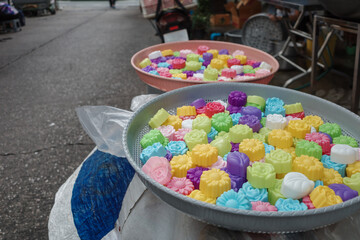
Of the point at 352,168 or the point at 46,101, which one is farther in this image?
the point at 46,101

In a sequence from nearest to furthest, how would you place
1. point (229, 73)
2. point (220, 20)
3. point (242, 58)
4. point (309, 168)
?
1. point (309, 168)
2. point (229, 73)
3. point (242, 58)
4. point (220, 20)

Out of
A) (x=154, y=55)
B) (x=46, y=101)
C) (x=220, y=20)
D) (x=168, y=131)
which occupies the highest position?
(x=154, y=55)

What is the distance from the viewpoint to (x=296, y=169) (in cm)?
84

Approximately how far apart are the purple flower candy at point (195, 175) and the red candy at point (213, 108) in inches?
13.4

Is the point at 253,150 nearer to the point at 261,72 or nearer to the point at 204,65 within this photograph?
the point at 261,72

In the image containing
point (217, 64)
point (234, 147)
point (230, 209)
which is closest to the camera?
point (230, 209)

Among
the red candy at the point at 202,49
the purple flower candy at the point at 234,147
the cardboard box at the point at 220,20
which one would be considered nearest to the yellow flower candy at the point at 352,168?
the purple flower candy at the point at 234,147

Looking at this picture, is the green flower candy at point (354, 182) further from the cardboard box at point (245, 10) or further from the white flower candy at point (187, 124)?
the cardboard box at point (245, 10)

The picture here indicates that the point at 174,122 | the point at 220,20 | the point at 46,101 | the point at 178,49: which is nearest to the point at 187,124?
the point at 174,122

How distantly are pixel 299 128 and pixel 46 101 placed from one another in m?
2.86

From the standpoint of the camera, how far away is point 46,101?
3.23 metres

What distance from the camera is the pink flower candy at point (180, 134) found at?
1077mm

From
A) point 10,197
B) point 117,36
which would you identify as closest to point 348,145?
point 10,197

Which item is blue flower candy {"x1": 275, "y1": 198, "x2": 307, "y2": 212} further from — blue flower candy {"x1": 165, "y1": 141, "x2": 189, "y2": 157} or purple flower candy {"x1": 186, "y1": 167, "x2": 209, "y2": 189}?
blue flower candy {"x1": 165, "y1": 141, "x2": 189, "y2": 157}
